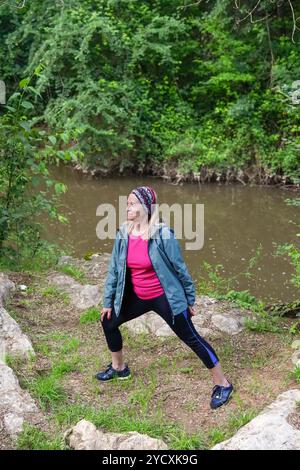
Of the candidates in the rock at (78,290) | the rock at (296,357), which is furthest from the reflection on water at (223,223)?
the rock at (296,357)

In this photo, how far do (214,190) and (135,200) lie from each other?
33.6ft

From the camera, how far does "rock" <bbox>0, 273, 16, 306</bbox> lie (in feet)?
18.2

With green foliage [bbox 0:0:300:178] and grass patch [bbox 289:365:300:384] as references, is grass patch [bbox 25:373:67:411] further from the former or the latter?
green foliage [bbox 0:0:300:178]

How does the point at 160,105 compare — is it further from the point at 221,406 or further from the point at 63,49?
the point at 221,406

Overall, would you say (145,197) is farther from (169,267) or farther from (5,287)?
(5,287)

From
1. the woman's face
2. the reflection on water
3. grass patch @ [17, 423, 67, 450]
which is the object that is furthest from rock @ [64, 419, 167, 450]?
the reflection on water

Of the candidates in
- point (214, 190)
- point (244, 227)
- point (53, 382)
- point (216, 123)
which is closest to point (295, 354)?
point (53, 382)

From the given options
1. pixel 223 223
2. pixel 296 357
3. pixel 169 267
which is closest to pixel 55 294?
pixel 169 267

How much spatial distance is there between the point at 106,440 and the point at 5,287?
270 centimetres

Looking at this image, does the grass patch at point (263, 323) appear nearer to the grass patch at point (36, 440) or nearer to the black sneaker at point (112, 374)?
the black sneaker at point (112, 374)

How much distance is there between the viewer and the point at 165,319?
158 inches

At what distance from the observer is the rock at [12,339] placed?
4547 mm

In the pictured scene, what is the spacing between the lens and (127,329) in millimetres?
5344

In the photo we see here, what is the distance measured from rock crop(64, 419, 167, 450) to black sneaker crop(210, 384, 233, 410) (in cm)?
67
